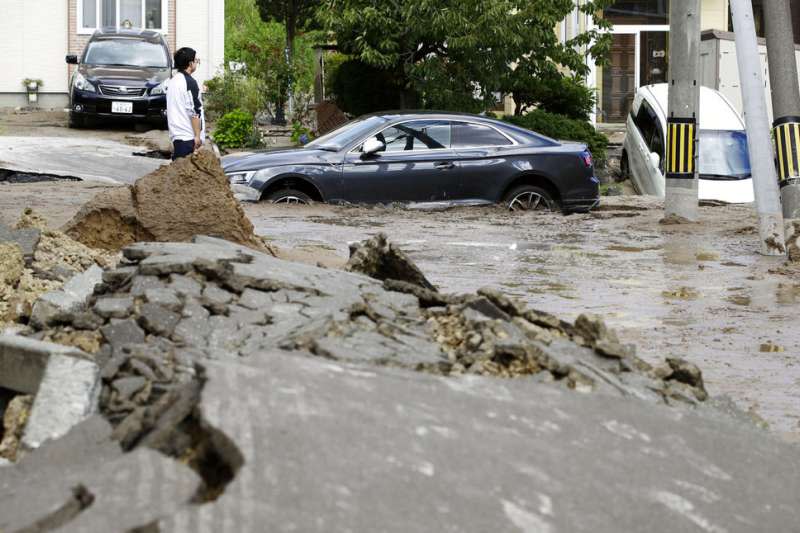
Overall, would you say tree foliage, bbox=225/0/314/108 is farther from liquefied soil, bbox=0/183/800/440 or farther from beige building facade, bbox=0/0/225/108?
liquefied soil, bbox=0/183/800/440

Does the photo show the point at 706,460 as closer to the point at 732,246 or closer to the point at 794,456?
the point at 794,456

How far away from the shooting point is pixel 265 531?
3.83 meters

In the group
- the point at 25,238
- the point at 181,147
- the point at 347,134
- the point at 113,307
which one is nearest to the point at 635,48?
the point at 347,134

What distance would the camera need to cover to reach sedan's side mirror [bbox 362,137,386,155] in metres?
16.4

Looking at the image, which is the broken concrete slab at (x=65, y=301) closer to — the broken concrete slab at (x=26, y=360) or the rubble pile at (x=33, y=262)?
the rubble pile at (x=33, y=262)

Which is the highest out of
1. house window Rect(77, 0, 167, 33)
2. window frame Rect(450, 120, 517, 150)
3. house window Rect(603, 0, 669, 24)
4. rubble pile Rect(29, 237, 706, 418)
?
house window Rect(603, 0, 669, 24)

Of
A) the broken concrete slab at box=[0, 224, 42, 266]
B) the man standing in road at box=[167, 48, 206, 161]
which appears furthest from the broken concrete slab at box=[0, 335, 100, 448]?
the man standing in road at box=[167, 48, 206, 161]

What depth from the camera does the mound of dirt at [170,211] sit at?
10.3 metres

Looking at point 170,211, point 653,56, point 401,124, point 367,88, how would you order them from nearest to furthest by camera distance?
point 170,211 → point 401,124 → point 367,88 → point 653,56

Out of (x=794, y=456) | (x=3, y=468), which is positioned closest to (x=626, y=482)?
(x=794, y=456)

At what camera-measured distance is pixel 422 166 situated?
657 inches

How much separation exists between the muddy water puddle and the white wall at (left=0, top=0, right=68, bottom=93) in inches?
751

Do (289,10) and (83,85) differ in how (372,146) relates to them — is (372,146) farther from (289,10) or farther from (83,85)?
(289,10)

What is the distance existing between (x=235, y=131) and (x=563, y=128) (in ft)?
20.5
